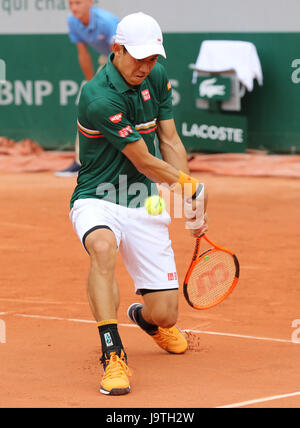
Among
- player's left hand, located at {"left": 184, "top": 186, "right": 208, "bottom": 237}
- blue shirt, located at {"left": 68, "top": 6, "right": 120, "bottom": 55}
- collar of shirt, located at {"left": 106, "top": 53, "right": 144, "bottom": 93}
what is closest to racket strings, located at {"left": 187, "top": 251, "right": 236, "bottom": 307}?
player's left hand, located at {"left": 184, "top": 186, "right": 208, "bottom": 237}

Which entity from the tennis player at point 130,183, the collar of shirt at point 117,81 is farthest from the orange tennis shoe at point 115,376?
the collar of shirt at point 117,81

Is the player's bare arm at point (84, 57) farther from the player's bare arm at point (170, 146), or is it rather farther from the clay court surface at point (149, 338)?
the player's bare arm at point (170, 146)

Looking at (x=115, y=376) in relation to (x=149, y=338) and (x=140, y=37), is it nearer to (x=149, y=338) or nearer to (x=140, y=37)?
(x=149, y=338)

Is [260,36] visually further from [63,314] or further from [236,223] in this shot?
[63,314]

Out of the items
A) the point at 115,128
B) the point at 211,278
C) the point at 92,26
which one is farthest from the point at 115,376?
the point at 92,26

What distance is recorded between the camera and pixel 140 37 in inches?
180

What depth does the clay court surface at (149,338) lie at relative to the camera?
4359 mm

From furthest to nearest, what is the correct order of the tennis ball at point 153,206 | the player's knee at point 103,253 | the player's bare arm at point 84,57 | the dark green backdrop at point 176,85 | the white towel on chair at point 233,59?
the dark green backdrop at point 176,85 < the white towel on chair at point 233,59 < the player's bare arm at point 84,57 < the tennis ball at point 153,206 < the player's knee at point 103,253

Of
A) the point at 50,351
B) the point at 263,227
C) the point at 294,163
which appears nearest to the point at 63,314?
the point at 50,351

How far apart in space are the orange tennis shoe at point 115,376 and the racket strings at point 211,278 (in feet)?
2.50

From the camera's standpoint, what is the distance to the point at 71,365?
4922 millimetres

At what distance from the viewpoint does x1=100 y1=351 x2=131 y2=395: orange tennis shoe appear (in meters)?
4.30

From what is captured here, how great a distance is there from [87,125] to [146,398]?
1465mm

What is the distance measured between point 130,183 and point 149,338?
1.15 meters
